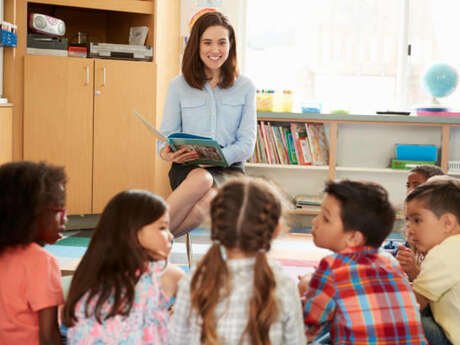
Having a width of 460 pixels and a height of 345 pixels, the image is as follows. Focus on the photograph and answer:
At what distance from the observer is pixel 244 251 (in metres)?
1.26

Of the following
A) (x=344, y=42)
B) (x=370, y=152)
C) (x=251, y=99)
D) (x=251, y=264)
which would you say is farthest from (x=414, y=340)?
(x=344, y=42)

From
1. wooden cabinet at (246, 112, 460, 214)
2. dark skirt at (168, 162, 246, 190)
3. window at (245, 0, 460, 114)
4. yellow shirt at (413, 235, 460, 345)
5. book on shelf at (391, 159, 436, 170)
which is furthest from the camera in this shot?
window at (245, 0, 460, 114)

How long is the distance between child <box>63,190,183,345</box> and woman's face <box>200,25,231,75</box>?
4.25 feet

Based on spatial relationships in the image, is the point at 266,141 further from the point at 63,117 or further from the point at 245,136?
the point at 245,136

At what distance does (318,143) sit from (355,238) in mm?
2827

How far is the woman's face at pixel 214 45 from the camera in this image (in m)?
2.57

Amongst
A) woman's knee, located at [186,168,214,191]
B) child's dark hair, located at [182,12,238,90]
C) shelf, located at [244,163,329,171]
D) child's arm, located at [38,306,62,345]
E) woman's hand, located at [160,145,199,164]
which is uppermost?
child's dark hair, located at [182,12,238,90]

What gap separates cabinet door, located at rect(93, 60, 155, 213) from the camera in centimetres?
387

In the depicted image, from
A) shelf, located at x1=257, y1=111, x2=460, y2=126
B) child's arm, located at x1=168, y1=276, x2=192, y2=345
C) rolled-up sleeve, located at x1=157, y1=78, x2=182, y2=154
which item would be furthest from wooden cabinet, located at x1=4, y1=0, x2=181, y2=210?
child's arm, located at x1=168, y1=276, x2=192, y2=345

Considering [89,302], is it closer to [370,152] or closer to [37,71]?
[37,71]

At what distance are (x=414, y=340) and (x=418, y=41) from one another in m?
3.48

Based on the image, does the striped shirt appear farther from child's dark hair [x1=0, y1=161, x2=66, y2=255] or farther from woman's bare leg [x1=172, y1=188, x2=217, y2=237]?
woman's bare leg [x1=172, y1=188, x2=217, y2=237]

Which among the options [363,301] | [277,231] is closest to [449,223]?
[363,301]

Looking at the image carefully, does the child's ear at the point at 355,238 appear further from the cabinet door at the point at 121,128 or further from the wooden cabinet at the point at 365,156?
the wooden cabinet at the point at 365,156
